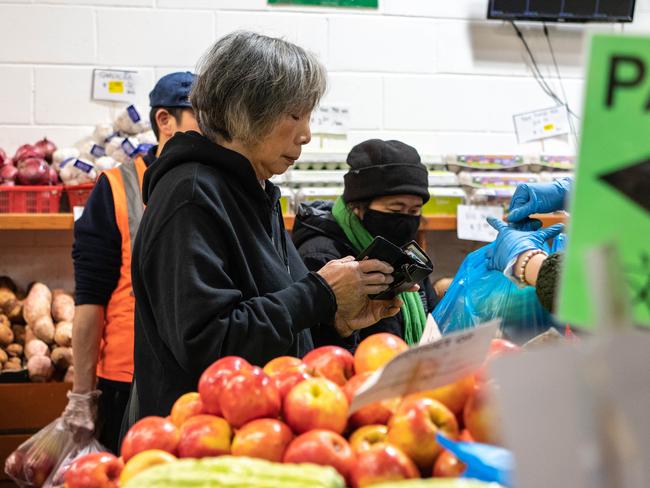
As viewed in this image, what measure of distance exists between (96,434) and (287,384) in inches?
74.7

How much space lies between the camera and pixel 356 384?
3.44ft

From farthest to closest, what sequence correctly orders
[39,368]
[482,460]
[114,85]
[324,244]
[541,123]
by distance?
[541,123] < [114,85] < [39,368] < [324,244] < [482,460]

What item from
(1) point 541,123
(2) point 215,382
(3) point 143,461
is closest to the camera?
(3) point 143,461

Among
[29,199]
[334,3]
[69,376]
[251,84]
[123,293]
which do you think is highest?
[334,3]

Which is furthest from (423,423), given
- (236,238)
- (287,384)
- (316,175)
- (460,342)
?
(316,175)

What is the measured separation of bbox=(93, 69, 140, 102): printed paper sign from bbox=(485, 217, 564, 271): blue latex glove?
8.08 ft

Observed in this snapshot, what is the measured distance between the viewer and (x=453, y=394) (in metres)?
1.00

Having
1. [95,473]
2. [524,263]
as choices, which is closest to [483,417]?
[95,473]

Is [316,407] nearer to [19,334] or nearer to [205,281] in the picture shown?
[205,281]

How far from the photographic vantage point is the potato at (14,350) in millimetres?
3381

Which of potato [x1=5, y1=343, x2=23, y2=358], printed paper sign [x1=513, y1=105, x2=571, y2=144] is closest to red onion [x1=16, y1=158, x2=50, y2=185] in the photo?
potato [x1=5, y1=343, x2=23, y2=358]

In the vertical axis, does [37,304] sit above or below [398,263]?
below

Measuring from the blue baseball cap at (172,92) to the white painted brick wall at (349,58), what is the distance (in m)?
1.23

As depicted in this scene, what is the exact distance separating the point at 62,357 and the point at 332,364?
248 cm
